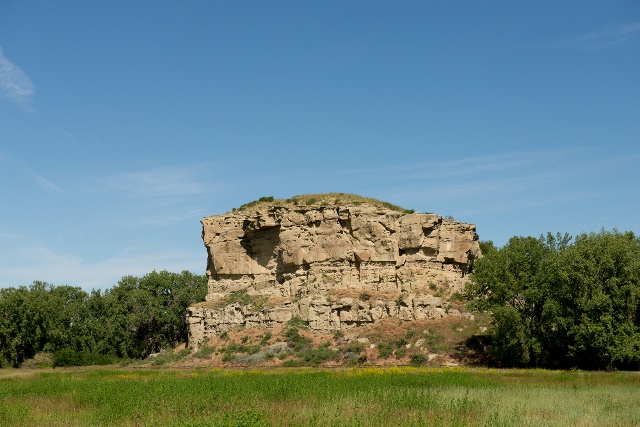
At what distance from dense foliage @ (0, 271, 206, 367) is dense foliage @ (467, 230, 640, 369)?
138ft

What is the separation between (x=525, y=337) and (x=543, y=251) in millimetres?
7167

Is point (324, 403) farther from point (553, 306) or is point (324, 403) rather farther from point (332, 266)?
point (332, 266)

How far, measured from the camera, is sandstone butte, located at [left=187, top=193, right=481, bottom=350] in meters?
63.6

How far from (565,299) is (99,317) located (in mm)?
57486

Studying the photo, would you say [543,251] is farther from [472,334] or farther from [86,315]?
[86,315]

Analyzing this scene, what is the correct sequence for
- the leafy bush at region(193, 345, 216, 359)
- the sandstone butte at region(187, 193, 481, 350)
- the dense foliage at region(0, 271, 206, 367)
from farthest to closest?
the dense foliage at region(0, 271, 206, 367) < the sandstone butte at region(187, 193, 481, 350) < the leafy bush at region(193, 345, 216, 359)

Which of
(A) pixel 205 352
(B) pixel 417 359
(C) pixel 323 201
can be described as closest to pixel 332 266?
(C) pixel 323 201

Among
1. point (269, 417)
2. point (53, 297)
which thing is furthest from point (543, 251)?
point (53, 297)

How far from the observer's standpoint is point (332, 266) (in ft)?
221

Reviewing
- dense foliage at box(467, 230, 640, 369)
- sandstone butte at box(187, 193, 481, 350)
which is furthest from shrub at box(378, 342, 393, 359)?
dense foliage at box(467, 230, 640, 369)

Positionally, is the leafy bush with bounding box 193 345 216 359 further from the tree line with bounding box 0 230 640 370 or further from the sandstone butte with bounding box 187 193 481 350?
the tree line with bounding box 0 230 640 370

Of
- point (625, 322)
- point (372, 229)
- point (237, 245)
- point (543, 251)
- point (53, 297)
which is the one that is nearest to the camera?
point (625, 322)

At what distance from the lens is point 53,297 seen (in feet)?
253

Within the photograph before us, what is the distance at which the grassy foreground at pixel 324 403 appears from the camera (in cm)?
1922
